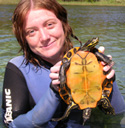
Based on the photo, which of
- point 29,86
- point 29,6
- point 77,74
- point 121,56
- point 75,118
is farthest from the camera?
→ point 121,56

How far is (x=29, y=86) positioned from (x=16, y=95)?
0.88ft

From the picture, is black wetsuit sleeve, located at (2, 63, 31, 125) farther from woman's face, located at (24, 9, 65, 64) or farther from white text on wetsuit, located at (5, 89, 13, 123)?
woman's face, located at (24, 9, 65, 64)

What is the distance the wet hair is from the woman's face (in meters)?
0.07

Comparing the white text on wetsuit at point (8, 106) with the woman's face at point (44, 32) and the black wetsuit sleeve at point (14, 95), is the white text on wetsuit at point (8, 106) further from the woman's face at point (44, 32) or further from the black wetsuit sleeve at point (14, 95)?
the woman's face at point (44, 32)

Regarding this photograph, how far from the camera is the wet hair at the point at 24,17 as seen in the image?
298cm

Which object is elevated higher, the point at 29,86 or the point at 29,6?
the point at 29,6

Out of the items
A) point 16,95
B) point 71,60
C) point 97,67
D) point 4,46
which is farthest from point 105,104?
point 4,46

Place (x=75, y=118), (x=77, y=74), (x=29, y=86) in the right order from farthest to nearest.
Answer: (x=75, y=118) < (x=29, y=86) < (x=77, y=74)

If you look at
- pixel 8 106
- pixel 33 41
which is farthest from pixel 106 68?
pixel 8 106

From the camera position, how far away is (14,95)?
3033 mm

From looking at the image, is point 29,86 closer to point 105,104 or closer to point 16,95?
point 16,95

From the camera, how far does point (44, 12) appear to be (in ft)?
9.83

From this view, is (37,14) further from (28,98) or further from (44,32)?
(28,98)

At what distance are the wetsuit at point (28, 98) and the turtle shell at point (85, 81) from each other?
0.33 meters
